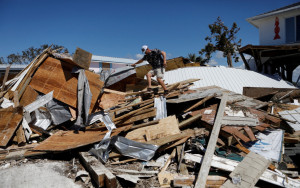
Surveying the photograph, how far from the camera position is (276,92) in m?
9.06

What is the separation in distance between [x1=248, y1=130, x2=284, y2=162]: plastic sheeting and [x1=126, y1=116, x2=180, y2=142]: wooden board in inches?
77.9

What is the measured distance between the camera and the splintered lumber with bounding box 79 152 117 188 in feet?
11.0

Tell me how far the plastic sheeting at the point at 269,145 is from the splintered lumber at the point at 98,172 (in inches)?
138

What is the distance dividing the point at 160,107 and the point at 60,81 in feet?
11.0

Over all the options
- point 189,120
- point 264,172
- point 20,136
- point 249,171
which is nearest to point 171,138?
point 189,120

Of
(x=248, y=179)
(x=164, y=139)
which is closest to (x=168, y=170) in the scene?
(x=164, y=139)

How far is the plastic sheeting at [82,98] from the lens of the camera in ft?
18.9

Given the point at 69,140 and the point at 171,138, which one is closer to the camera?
the point at 171,138

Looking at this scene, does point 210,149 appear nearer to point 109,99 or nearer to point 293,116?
point 109,99

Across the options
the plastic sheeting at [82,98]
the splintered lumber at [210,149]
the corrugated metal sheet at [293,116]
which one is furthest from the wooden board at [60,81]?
the corrugated metal sheet at [293,116]

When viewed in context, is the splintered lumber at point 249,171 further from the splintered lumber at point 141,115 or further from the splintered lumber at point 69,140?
the splintered lumber at point 69,140

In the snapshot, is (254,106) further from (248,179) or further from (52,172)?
(52,172)

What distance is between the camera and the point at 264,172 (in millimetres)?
3914

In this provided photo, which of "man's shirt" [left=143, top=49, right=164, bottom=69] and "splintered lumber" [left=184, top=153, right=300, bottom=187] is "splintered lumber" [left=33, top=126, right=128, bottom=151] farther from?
"man's shirt" [left=143, top=49, right=164, bottom=69]
